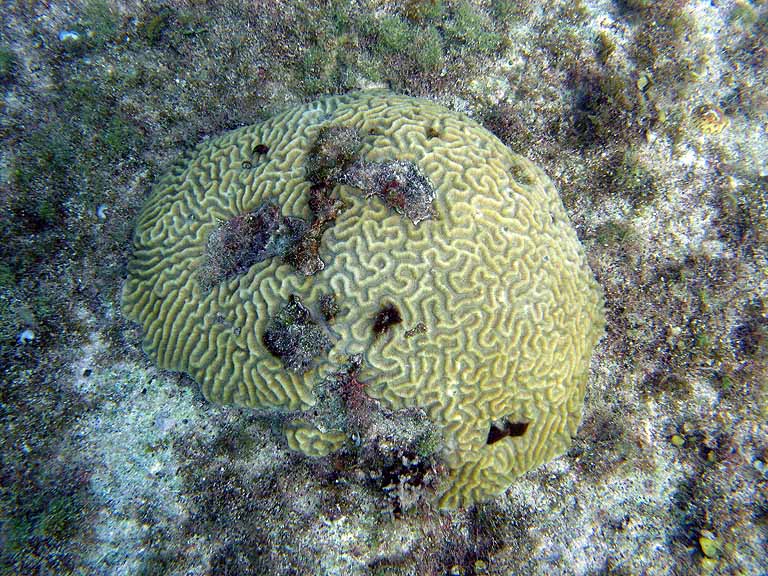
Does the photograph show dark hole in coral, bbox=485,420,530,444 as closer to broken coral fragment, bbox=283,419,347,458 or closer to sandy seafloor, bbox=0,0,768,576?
sandy seafloor, bbox=0,0,768,576

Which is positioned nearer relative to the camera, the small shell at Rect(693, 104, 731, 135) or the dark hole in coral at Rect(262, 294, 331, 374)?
the dark hole in coral at Rect(262, 294, 331, 374)

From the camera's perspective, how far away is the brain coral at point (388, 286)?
12.3 feet

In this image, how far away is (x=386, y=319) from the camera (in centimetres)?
374

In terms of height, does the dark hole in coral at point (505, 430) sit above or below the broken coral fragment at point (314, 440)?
above

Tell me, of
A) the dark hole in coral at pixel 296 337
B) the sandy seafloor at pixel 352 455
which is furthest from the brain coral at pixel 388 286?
the sandy seafloor at pixel 352 455

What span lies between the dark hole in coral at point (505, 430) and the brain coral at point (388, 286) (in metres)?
0.01

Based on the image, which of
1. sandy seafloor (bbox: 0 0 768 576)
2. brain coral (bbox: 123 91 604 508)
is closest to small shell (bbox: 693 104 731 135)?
sandy seafloor (bbox: 0 0 768 576)

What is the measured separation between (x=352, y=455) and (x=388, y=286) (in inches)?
Answer: 65.1

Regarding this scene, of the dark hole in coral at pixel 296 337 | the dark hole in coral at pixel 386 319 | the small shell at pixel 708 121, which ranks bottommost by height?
the dark hole in coral at pixel 296 337

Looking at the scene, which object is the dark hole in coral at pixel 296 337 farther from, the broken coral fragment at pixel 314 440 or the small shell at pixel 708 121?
the small shell at pixel 708 121

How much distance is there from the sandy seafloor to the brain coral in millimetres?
538

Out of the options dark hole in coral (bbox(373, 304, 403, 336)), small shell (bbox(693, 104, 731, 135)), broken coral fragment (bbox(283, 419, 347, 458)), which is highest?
small shell (bbox(693, 104, 731, 135))

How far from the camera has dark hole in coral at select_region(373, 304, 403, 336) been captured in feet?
12.3

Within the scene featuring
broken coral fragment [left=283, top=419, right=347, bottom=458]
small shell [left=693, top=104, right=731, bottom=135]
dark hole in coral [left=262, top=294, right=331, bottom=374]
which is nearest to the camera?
dark hole in coral [left=262, top=294, right=331, bottom=374]
